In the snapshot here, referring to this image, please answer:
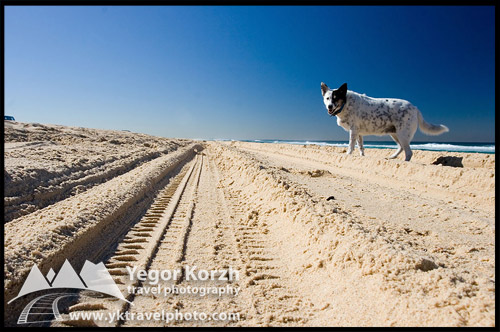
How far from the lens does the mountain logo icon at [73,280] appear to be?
2143 mm

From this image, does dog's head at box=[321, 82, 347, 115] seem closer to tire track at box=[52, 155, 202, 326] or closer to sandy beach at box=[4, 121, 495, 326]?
sandy beach at box=[4, 121, 495, 326]

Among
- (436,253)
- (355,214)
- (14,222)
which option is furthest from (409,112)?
(14,222)

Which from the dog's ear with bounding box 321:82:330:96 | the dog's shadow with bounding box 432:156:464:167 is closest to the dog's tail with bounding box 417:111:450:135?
the dog's shadow with bounding box 432:156:464:167

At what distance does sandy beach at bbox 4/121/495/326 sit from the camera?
1832 millimetres

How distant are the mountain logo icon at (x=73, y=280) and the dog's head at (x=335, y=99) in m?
7.49

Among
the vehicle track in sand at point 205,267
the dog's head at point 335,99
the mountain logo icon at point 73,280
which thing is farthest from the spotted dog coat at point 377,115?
the mountain logo icon at point 73,280

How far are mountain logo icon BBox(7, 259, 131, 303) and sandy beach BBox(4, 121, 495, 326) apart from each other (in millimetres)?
57

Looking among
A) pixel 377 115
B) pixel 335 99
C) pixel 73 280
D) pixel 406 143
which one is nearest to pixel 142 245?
pixel 73 280

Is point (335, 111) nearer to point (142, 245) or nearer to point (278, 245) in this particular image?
point (278, 245)

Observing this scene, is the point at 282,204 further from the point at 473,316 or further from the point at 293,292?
the point at 473,316

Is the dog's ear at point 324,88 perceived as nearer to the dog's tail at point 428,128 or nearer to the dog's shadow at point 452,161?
the dog's tail at point 428,128

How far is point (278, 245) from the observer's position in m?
3.07

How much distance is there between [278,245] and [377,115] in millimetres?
7115

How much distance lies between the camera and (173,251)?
2844 millimetres
